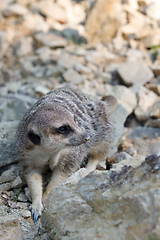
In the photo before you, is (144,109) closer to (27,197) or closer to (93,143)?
(93,143)

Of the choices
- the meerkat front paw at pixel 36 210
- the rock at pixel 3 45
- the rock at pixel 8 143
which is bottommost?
the rock at pixel 3 45

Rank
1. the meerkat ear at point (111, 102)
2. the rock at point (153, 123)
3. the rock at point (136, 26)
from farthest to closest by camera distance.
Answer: the rock at point (136, 26)
the rock at point (153, 123)
the meerkat ear at point (111, 102)

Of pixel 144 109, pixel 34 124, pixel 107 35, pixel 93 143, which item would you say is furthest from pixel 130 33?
pixel 34 124

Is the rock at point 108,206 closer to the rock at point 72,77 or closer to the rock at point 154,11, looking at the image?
the rock at point 72,77

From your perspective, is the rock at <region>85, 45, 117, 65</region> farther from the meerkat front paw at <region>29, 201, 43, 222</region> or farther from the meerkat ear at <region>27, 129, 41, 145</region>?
the meerkat front paw at <region>29, 201, 43, 222</region>

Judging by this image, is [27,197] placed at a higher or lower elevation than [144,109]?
lower

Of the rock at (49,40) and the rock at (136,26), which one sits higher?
the rock at (136,26)

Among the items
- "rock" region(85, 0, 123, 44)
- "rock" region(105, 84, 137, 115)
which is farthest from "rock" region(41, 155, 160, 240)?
"rock" region(85, 0, 123, 44)

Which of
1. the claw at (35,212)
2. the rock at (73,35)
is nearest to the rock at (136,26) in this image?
the rock at (73,35)
